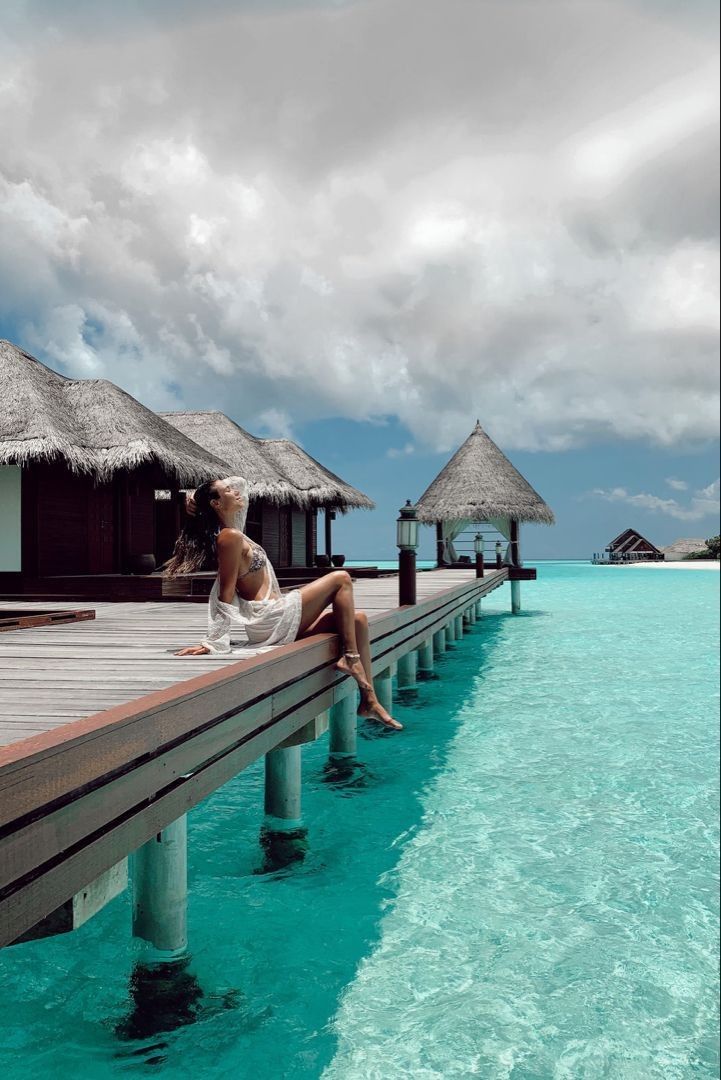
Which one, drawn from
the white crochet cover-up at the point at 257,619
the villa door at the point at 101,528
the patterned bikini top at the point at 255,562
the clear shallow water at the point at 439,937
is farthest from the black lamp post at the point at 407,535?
the villa door at the point at 101,528

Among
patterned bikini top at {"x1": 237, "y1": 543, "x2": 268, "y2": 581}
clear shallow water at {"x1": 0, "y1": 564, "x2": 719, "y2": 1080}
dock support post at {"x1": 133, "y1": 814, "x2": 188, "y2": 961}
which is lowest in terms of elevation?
clear shallow water at {"x1": 0, "y1": 564, "x2": 719, "y2": 1080}

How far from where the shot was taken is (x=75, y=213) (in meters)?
13.1

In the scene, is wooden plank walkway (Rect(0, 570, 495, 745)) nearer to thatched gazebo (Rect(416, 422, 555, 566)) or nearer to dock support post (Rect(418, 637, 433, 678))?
dock support post (Rect(418, 637, 433, 678))

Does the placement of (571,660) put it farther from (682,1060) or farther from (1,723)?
(1,723)

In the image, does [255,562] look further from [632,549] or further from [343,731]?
[632,549]

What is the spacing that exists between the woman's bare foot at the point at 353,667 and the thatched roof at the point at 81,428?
7514 millimetres

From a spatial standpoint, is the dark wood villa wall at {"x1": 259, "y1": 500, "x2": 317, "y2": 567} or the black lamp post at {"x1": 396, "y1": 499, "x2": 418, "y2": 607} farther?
the dark wood villa wall at {"x1": 259, "y1": 500, "x2": 317, "y2": 567}

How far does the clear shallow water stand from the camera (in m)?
3.04

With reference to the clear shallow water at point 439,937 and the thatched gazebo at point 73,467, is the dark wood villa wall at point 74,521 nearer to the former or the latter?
the thatched gazebo at point 73,467

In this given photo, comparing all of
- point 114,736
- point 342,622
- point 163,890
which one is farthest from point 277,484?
point 114,736

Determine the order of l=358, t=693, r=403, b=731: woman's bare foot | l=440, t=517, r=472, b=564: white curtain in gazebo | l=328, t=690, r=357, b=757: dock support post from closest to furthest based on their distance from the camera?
l=358, t=693, r=403, b=731: woman's bare foot < l=328, t=690, r=357, b=757: dock support post < l=440, t=517, r=472, b=564: white curtain in gazebo

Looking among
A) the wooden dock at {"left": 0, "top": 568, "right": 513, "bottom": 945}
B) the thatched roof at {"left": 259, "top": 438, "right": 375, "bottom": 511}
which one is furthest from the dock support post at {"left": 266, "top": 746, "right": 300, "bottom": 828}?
the thatched roof at {"left": 259, "top": 438, "right": 375, "bottom": 511}

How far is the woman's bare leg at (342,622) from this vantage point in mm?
4141

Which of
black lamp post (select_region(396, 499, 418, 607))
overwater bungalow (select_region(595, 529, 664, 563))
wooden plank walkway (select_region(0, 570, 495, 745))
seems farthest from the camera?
overwater bungalow (select_region(595, 529, 664, 563))
